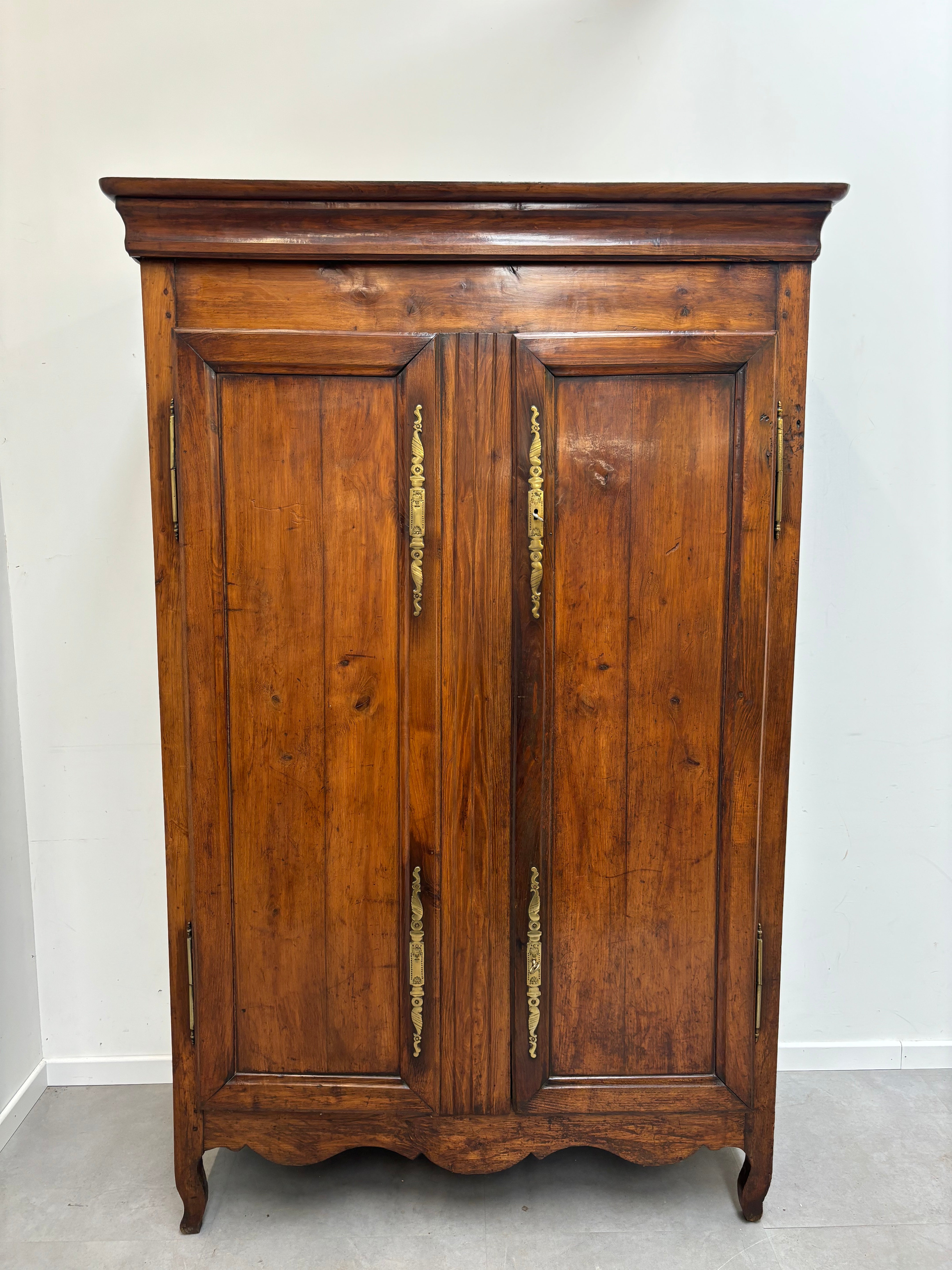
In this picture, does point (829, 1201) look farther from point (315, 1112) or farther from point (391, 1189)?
point (315, 1112)

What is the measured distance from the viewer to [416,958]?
1.57 meters

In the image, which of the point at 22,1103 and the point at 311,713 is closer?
the point at 311,713

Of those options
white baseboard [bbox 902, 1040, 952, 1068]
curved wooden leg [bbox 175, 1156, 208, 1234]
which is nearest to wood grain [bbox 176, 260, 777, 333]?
curved wooden leg [bbox 175, 1156, 208, 1234]

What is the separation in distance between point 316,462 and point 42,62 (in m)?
1.32

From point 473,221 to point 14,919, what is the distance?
1.90 metres

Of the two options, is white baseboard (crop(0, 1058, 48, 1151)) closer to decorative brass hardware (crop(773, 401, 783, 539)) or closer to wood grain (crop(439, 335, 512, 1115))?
wood grain (crop(439, 335, 512, 1115))

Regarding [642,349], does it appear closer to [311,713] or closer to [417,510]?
[417,510]

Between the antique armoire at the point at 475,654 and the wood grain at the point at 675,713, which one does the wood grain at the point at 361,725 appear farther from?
the wood grain at the point at 675,713

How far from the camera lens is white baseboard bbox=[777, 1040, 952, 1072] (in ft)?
7.15

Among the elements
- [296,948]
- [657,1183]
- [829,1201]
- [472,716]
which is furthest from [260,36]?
[829,1201]

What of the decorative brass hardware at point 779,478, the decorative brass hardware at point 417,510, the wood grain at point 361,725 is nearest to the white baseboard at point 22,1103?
the wood grain at point 361,725

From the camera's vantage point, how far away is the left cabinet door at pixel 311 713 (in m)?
1.48

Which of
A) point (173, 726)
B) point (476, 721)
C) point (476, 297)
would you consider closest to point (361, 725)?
point (476, 721)

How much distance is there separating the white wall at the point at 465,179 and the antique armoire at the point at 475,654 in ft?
2.03
